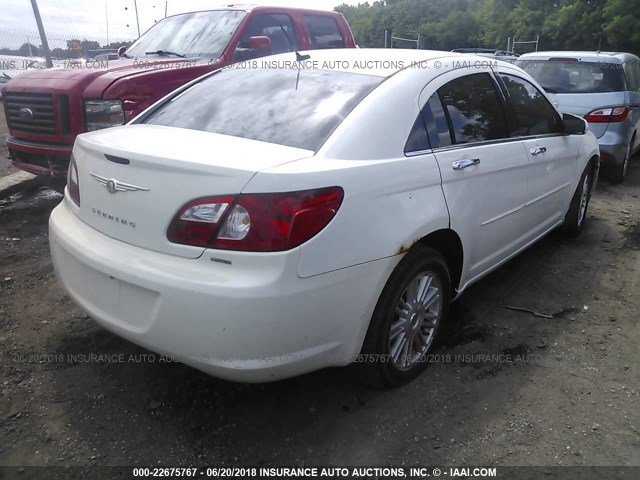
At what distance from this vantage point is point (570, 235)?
4.95m

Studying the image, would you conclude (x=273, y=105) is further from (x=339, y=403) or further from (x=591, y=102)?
(x=591, y=102)

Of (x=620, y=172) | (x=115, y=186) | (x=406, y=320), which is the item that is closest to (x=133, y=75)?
(x=115, y=186)

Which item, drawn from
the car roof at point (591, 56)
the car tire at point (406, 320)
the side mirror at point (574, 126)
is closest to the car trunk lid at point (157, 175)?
the car tire at point (406, 320)

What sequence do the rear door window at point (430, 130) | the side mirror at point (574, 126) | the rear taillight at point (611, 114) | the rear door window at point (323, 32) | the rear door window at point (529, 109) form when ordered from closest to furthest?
the rear door window at point (430, 130) < the rear door window at point (529, 109) < the side mirror at point (574, 126) < the rear door window at point (323, 32) < the rear taillight at point (611, 114)

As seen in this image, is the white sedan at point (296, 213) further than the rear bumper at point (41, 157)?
No

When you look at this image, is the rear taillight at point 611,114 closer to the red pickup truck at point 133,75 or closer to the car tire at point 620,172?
the car tire at point 620,172

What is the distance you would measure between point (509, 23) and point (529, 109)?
5056 centimetres

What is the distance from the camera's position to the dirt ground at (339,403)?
2.30m

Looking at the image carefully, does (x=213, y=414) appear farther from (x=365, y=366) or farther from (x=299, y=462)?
(x=365, y=366)

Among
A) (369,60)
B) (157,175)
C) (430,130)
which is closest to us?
(157,175)

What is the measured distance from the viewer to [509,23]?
4816 cm

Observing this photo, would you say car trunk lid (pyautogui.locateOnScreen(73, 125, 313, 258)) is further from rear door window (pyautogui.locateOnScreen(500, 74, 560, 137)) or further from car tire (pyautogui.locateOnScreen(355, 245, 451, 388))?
rear door window (pyautogui.locateOnScreen(500, 74, 560, 137))

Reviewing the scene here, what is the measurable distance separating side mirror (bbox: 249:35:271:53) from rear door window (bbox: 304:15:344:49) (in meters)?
0.94

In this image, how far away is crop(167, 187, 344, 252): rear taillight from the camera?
6.55ft
